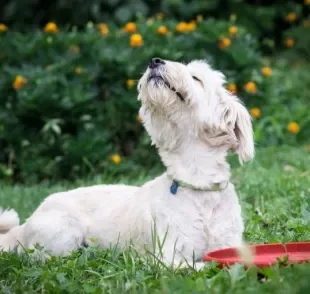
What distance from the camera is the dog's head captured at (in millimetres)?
4836

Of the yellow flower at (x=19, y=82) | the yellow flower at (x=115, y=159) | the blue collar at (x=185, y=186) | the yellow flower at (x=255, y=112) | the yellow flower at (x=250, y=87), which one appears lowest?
the yellow flower at (x=115, y=159)

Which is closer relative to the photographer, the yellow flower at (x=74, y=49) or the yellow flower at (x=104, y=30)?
the yellow flower at (x=74, y=49)

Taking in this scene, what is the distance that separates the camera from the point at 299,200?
A: 20.9 feet

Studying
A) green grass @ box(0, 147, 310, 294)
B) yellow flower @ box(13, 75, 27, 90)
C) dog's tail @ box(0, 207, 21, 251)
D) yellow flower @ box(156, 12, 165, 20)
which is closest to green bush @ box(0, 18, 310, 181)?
yellow flower @ box(13, 75, 27, 90)

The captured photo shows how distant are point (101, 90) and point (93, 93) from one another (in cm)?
31

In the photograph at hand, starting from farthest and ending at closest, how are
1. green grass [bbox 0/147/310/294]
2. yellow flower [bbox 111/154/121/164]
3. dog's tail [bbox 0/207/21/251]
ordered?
1. yellow flower [bbox 111/154/121/164]
2. dog's tail [bbox 0/207/21/251]
3. green grass [bbox 0/147/310/294]

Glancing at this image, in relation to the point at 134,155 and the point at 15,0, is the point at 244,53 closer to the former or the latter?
the point at 134,155

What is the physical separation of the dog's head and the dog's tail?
1.29 metres

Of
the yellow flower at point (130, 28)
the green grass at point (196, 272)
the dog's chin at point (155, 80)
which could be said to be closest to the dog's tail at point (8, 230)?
the green grass at point (196, 272)

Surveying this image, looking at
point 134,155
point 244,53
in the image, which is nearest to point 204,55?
point 244,53

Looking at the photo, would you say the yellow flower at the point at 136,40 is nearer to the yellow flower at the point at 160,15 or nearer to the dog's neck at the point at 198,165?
the yellow flower at the point at 160,15

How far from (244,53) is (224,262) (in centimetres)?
572

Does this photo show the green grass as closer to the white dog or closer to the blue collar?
the white dog

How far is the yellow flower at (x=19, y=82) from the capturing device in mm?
8711
